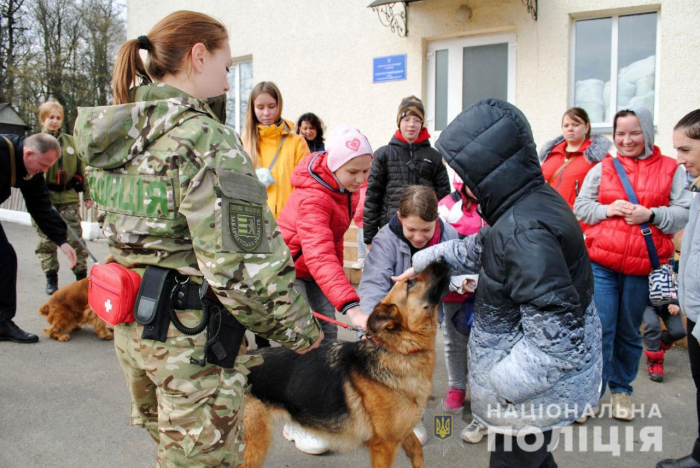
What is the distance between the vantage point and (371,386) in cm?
274

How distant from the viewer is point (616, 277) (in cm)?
366

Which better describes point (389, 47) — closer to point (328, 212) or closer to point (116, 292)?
point (328, 212)

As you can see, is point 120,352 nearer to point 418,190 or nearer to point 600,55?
point 418,190

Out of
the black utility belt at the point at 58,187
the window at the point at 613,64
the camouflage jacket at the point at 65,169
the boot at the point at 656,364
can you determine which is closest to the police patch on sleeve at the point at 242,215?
the boot at the point at 656,364

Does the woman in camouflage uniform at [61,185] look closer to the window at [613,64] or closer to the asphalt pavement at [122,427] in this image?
the asphalt pavement at [122,427]

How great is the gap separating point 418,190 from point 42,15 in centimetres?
2932

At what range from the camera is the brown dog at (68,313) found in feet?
17.5

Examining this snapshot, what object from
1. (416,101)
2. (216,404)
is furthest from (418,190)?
(416,101)

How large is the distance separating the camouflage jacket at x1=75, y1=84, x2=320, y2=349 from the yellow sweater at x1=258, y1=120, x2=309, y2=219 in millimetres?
2431

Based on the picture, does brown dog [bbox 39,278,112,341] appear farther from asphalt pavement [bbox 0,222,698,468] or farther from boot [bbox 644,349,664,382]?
boot [bbox 644,349,664,382]

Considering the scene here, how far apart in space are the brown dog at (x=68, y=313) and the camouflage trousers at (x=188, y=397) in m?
4.10

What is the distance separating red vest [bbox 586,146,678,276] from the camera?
3.54 m

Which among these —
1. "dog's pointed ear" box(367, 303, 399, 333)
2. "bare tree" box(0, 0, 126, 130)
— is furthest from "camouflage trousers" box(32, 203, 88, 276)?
"bare tree" box(0, 0, 126, 130)

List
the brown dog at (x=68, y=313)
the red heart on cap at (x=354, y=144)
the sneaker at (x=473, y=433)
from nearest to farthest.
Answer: the red heart on cap at (x=354, y=144) < the sneaker at (x=473, y=433) < the brown dog at (x=68, y=313)
